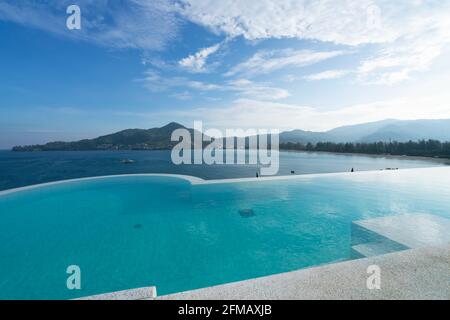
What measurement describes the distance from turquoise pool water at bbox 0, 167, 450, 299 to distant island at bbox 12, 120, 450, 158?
44.1 m

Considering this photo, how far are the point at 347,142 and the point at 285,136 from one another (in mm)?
67949

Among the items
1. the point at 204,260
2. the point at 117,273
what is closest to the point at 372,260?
the point at 204,260

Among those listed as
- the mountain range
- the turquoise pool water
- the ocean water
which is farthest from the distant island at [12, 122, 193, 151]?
the turquoise pool water

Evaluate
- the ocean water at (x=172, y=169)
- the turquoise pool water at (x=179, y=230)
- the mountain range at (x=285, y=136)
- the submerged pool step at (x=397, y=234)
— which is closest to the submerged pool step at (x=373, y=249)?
the submerged pool step at (x=397, y=234)

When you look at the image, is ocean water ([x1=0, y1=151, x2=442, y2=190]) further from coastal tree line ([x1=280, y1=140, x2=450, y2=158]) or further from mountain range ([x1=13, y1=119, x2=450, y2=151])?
mountain range ([x1=13, y1=119, x2=450, y2=151])

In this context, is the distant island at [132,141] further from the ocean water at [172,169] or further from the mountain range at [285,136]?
the ocean water at [172,169]

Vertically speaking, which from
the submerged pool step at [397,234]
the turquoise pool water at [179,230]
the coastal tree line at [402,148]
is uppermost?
the coastal tree line at [402,148]

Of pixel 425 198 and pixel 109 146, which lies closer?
pixel 425 198

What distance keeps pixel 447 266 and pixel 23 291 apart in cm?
642

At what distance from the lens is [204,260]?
444 cm

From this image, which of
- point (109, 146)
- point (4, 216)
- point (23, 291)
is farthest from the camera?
point (109, 146)

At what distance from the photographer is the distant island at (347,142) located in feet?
145
